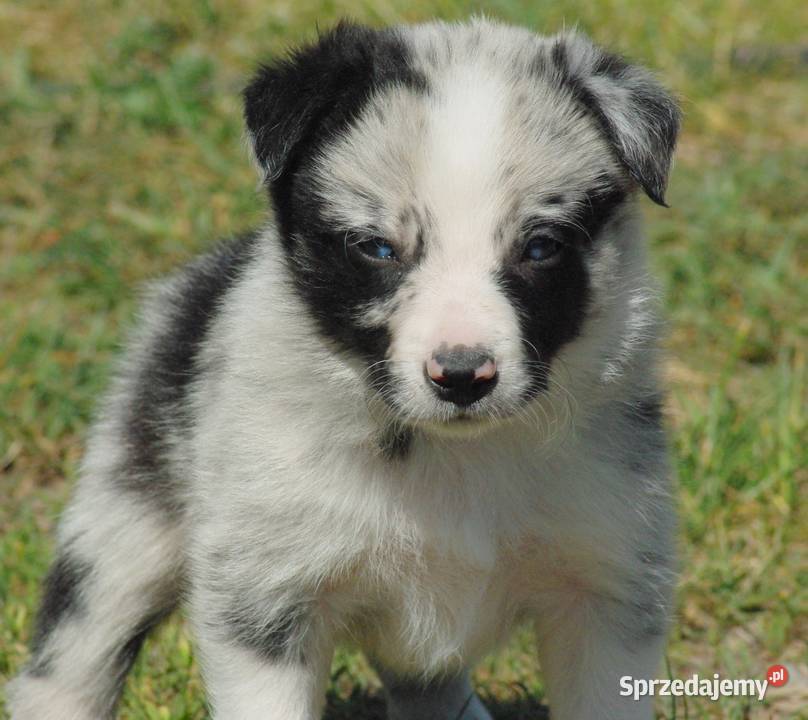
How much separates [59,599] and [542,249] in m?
1.83

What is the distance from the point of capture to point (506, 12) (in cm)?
806

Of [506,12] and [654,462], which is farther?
[506,12]

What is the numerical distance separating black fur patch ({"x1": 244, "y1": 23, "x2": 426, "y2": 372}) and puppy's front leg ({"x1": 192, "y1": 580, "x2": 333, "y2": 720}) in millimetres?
674

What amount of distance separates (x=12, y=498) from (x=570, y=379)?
2.77m

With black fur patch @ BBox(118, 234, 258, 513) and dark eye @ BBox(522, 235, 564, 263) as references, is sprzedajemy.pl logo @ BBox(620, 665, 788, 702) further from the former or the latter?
black fur patch @ BBox(118, 234, 258, 513)

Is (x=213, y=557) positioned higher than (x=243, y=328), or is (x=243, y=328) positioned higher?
(x=243, y=328)

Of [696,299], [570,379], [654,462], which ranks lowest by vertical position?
[696,299]

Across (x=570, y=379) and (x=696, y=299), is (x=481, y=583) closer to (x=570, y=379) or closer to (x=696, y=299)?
(x=570, y=379)

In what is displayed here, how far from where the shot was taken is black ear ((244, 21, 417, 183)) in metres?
3.51

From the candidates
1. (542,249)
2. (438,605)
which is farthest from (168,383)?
(542,249)

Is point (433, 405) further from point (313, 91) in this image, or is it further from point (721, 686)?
point (721, 686)

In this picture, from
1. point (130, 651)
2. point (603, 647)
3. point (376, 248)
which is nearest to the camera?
point (376, 248)

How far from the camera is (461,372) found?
3.12 m

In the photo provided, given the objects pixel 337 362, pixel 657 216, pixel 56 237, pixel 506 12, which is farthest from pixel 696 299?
pixel 337 362
